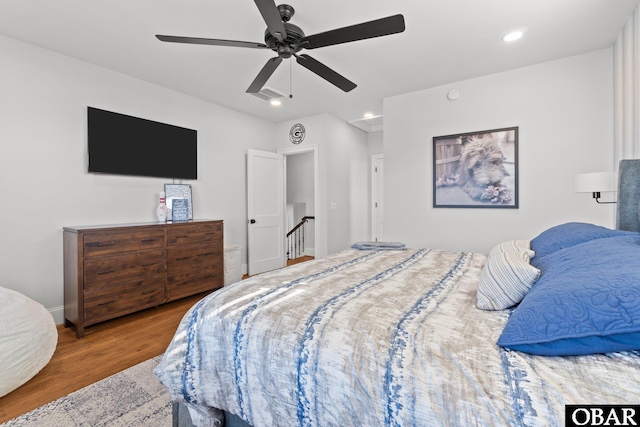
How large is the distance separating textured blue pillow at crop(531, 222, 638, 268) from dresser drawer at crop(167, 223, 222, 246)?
3264 millimetres

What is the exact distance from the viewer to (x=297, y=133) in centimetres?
505

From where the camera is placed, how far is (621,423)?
67 centimetres

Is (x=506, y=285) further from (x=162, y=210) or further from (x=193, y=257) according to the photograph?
(x=162, y=210)

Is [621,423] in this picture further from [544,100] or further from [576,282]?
[544,100]

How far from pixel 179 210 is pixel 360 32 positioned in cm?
295

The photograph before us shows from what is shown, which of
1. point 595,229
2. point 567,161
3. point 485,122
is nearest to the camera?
point 595,229

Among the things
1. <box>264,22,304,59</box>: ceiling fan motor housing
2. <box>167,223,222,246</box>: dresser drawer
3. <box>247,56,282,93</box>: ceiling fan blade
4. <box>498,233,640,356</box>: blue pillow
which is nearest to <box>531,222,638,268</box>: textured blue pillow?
<box>498,233,640,356</box>: blue pillow

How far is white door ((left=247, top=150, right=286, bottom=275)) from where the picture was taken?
468 centimetres

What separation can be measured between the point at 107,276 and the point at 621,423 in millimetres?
3406

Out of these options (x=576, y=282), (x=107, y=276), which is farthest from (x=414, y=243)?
(x=107, y=276)

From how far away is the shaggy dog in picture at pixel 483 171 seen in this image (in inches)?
131

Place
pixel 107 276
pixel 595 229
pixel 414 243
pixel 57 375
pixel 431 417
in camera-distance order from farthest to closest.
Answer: pixel 414 243
pixel 107 276
pixel 57 375
pixel 595 229
pixel 431 417

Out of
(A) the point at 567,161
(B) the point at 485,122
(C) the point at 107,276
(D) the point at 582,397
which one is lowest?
(C) the point at 107,276

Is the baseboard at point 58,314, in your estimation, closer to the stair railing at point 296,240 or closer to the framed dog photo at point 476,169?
the stair railing at point 296,240
